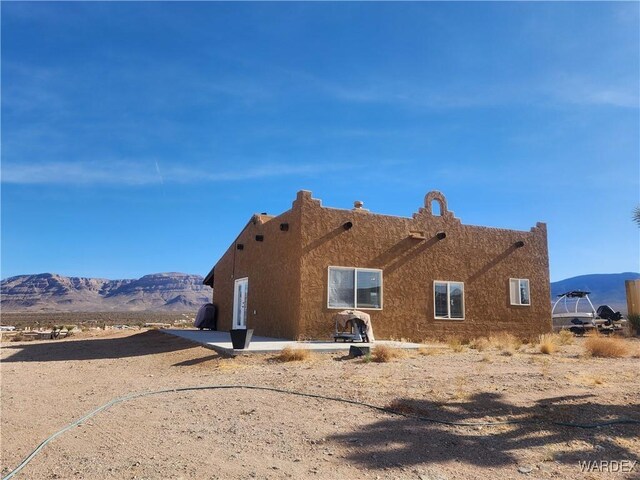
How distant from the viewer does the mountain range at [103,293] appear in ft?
367

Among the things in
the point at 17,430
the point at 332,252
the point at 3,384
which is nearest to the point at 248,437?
the point at 17,430

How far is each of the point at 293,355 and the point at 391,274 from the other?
18.9 feet

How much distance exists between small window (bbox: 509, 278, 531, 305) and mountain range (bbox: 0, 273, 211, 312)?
328 feet

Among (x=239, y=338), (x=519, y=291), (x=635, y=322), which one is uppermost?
(x=519, y=291)

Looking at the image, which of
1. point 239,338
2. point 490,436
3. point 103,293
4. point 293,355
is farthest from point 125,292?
point 490,436

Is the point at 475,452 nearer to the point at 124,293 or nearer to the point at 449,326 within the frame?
the point at 449,326

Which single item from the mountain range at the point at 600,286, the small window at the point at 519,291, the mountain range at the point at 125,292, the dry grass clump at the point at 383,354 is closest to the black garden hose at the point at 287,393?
the dry grass clump at the point at 383,354

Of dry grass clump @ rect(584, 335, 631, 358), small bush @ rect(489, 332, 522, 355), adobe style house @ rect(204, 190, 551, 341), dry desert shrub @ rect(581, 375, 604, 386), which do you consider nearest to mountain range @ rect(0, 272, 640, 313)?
adobe style house @ rect(204, 190, 551, 341)

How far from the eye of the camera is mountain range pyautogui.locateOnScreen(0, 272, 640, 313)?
112375 millimetres

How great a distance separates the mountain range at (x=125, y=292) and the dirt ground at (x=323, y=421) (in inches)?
4107

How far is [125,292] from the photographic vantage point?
130 m

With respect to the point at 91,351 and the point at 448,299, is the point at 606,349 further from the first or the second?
the point at 91,351

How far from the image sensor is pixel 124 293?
129000 mm

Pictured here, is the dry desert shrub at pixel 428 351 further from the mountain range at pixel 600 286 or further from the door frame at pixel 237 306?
the mountain range at pixel 600 286
